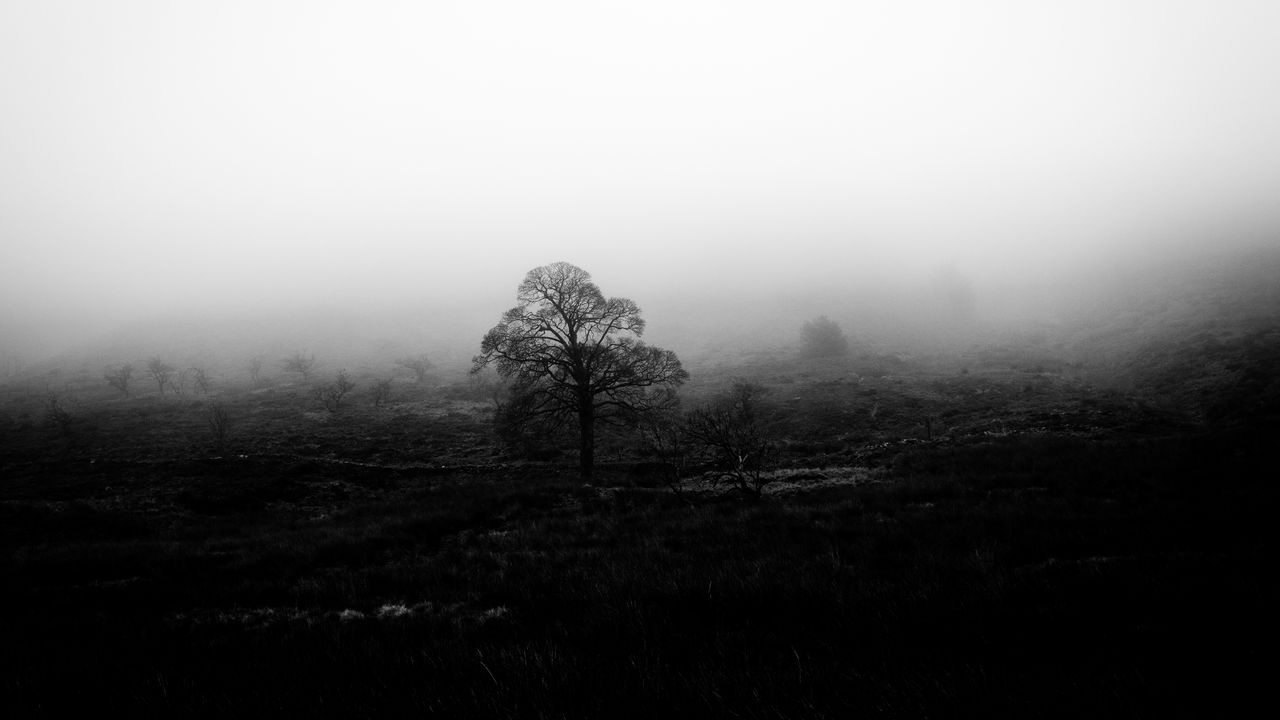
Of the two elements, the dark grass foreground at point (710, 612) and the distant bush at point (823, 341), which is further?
the distant bush at point (823, 341)

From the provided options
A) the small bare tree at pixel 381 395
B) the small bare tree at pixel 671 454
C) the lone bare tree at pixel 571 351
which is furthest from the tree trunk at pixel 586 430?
the small bare tree at pixel 381 395

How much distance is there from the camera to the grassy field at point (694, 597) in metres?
2.44

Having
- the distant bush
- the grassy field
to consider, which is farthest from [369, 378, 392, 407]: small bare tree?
the distant bush

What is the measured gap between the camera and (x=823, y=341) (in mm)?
63875

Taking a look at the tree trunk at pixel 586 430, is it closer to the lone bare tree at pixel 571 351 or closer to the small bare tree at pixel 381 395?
the lone bare tree at pixel 571 351

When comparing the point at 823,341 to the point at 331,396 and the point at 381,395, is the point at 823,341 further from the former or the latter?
the point at 331,396

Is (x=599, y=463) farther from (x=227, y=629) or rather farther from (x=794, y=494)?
(x=227, y=629)

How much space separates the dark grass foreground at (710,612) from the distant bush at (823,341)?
176 feet

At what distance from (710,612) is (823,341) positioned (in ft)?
213

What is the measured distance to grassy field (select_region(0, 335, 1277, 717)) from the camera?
96.1 inches

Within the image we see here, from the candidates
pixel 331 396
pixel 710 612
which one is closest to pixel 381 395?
pixel 331 396

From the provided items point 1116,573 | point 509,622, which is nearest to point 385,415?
point 509,622

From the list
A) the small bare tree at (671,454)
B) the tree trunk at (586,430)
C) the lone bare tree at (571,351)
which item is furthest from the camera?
the tree trunk at (586,430)

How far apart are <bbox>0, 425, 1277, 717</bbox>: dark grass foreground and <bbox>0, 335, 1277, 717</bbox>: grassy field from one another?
3cm
